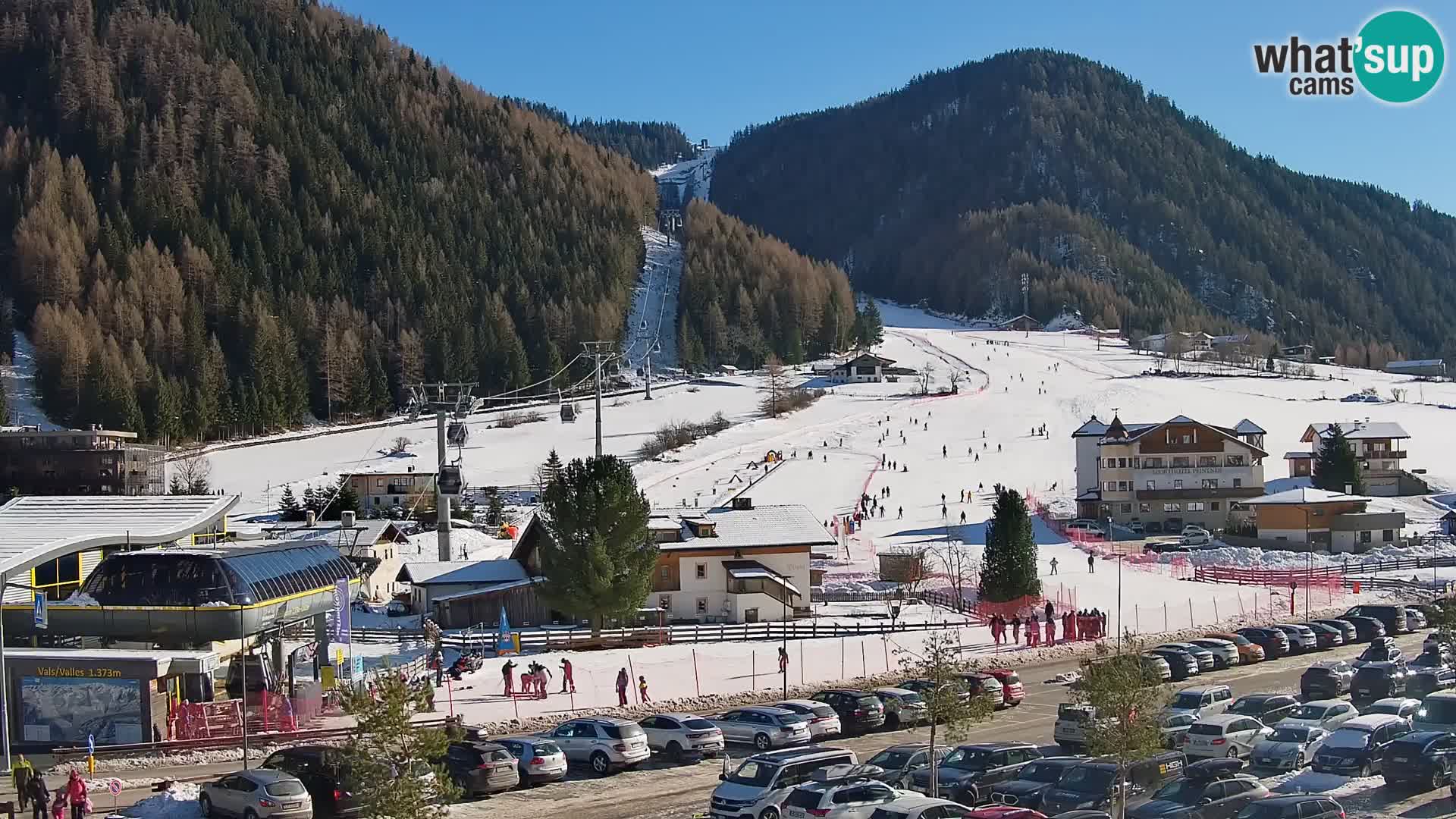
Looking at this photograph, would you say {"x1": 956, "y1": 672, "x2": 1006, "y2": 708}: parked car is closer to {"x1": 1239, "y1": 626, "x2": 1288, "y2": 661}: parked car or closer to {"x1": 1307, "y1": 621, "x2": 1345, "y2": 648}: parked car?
{"x1": 1239, "y1": 626, "x2": 1288, "y2": 661}: parked car

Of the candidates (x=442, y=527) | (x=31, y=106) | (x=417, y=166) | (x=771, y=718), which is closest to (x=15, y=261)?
(x=31, y=106)

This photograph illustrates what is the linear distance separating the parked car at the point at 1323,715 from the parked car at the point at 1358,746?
45.0 inches

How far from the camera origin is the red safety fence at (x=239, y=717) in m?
25.6

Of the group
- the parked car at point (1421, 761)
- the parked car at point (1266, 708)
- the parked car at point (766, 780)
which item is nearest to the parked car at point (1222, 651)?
the parked car at point (1266, 708)

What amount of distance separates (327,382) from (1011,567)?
299 feet

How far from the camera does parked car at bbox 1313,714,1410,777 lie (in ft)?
67.4

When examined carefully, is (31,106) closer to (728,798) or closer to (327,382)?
(327,382)

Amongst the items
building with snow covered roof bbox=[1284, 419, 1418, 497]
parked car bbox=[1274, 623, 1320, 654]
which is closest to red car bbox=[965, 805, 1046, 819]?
parked car bbox=[1274, 623, 1320, 654]

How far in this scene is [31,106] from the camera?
A: 15912 centimetres

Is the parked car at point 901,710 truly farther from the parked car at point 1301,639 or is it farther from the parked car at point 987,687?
the parked car at point 1301,639

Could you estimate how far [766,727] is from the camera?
974 inches

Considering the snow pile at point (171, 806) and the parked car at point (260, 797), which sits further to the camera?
the snow pile at point (171, 806)

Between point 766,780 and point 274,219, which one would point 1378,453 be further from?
point 274,219

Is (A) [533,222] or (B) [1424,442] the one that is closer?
(B) [1424,442]
